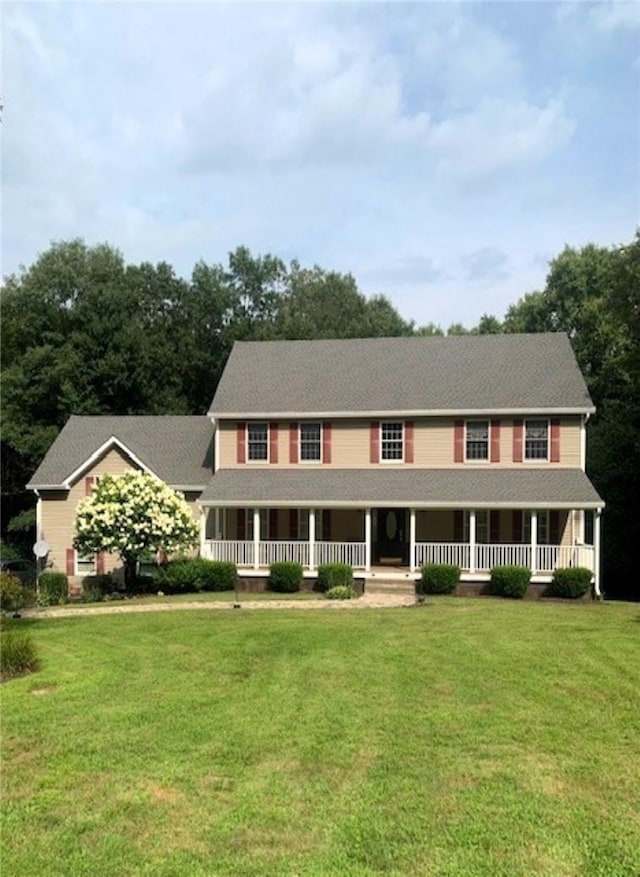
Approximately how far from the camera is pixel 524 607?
61.4 ft

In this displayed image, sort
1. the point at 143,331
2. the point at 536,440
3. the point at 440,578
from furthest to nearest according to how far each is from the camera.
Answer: the point at 143,331 < the point at 536,440 < the point at 440,578

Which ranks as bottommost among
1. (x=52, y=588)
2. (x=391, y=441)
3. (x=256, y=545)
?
(x=52, y=588)

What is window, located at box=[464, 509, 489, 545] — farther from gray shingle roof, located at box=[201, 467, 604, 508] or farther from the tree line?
the tree line

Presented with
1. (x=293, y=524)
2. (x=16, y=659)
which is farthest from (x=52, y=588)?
(x=16, y=659)

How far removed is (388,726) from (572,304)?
3978 cm

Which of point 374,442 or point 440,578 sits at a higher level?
point 374,442

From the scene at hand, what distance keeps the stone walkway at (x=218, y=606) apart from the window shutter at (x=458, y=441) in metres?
5.69

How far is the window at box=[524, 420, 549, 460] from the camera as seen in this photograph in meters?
24.0

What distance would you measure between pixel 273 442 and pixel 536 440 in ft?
28.2

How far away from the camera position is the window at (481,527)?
24.1 m

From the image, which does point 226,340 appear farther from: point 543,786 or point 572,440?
point 543,786

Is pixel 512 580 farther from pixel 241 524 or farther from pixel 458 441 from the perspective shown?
pixel 241 524

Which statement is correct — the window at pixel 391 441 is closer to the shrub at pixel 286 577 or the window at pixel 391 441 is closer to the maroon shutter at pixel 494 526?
the maroon shutter at pixel 494 526

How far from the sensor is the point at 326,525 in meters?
25.2
